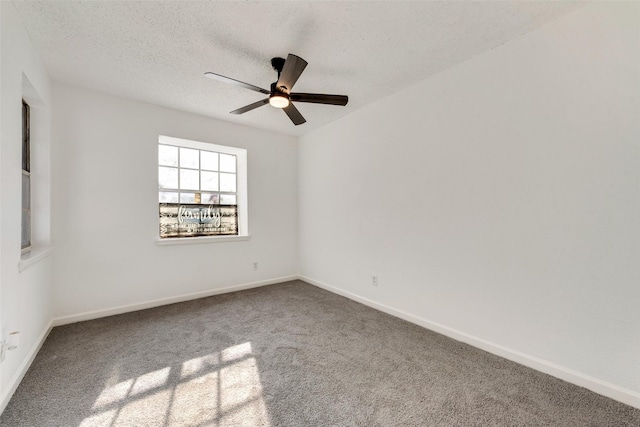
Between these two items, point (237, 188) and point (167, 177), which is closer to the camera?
point (167, 177)

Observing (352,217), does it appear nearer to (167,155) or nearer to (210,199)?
(210,199)

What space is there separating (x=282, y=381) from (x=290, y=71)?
2187 mm

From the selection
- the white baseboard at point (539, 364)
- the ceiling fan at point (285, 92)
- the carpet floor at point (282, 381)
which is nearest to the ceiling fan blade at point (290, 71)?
the ceiling fan at point (285, 92)

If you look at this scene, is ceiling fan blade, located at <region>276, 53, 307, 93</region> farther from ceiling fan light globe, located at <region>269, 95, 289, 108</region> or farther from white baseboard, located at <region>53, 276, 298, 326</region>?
white baseboard, located at <region>53, 276, 298, 326</region>

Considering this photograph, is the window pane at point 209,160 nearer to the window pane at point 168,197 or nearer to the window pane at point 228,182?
the window pane at point 228,182

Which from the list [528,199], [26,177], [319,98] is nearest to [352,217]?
[319,98]

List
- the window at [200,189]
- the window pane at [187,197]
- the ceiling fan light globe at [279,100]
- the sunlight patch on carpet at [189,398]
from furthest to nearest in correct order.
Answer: the window pane at [187,197]
the window at [200,189]
the ceiling fan light globe at [279,100]
the sunlight patch on carpet at [189,398]

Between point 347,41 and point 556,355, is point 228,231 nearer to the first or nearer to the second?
point 347,41

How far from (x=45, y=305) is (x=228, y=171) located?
8.21 feet

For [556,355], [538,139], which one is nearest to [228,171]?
[538,139]

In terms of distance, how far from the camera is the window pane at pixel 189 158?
369 centimetres

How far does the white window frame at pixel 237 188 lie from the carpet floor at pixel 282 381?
1.07m

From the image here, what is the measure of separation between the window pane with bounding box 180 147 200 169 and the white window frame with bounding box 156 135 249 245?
7 centimetres

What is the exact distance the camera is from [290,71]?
1.92m
